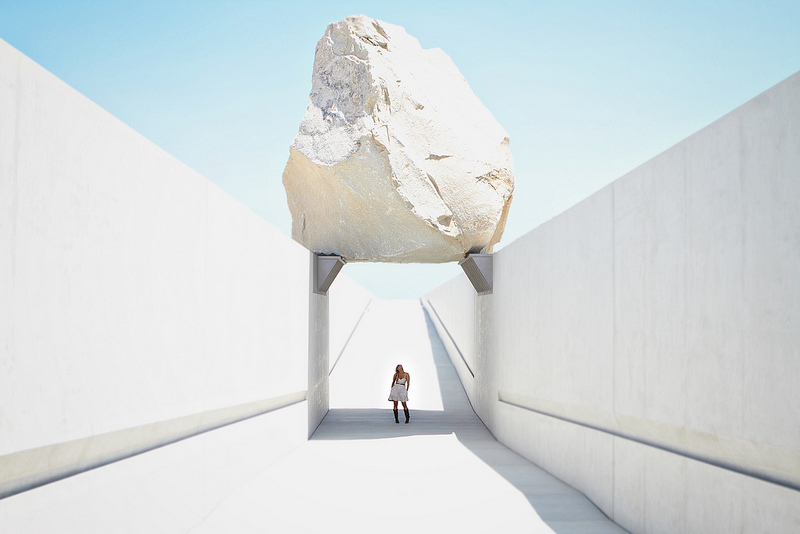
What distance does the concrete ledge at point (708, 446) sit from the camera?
3391 millimetres

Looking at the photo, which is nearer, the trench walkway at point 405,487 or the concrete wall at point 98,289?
the concrete wall at point 98,289

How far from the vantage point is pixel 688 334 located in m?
4.32

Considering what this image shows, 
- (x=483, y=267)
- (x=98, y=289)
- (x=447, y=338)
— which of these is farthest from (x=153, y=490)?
(x=447, y=338)

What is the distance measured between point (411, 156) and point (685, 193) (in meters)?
5.22

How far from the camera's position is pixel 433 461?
813 centimetres

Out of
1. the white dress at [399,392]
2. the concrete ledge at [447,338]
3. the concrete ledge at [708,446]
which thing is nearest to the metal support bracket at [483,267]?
the white dress at [399,392]

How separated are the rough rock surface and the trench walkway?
10.4 feet

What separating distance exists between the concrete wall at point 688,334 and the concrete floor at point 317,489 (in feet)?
2.50

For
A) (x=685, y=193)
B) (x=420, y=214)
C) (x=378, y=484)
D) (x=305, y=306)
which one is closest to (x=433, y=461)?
(x=378, y=484)

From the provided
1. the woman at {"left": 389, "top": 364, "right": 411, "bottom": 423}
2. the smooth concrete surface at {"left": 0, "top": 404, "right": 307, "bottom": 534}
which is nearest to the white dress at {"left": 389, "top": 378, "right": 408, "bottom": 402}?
the woman at {"left": 389, "top": 364, "right": 411, "bottom": 423}

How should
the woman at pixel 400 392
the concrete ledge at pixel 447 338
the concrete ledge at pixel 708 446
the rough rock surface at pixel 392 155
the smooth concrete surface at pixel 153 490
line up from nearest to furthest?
the smooth concrete surface at pixel 153 490, the concrete ledge at pixel 708 446, the rough rock surface at pixel 392 155, the woman at pixel 400 392, the concrete ledge at pixel 447 338

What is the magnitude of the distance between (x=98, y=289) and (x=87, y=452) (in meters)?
0.95

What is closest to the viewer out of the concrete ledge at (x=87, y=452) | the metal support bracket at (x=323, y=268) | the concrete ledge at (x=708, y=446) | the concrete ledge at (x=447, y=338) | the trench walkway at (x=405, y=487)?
the concrete ledge at (x=87, y=452)

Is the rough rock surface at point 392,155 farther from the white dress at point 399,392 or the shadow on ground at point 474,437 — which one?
the shadow on ground at point 474,437
